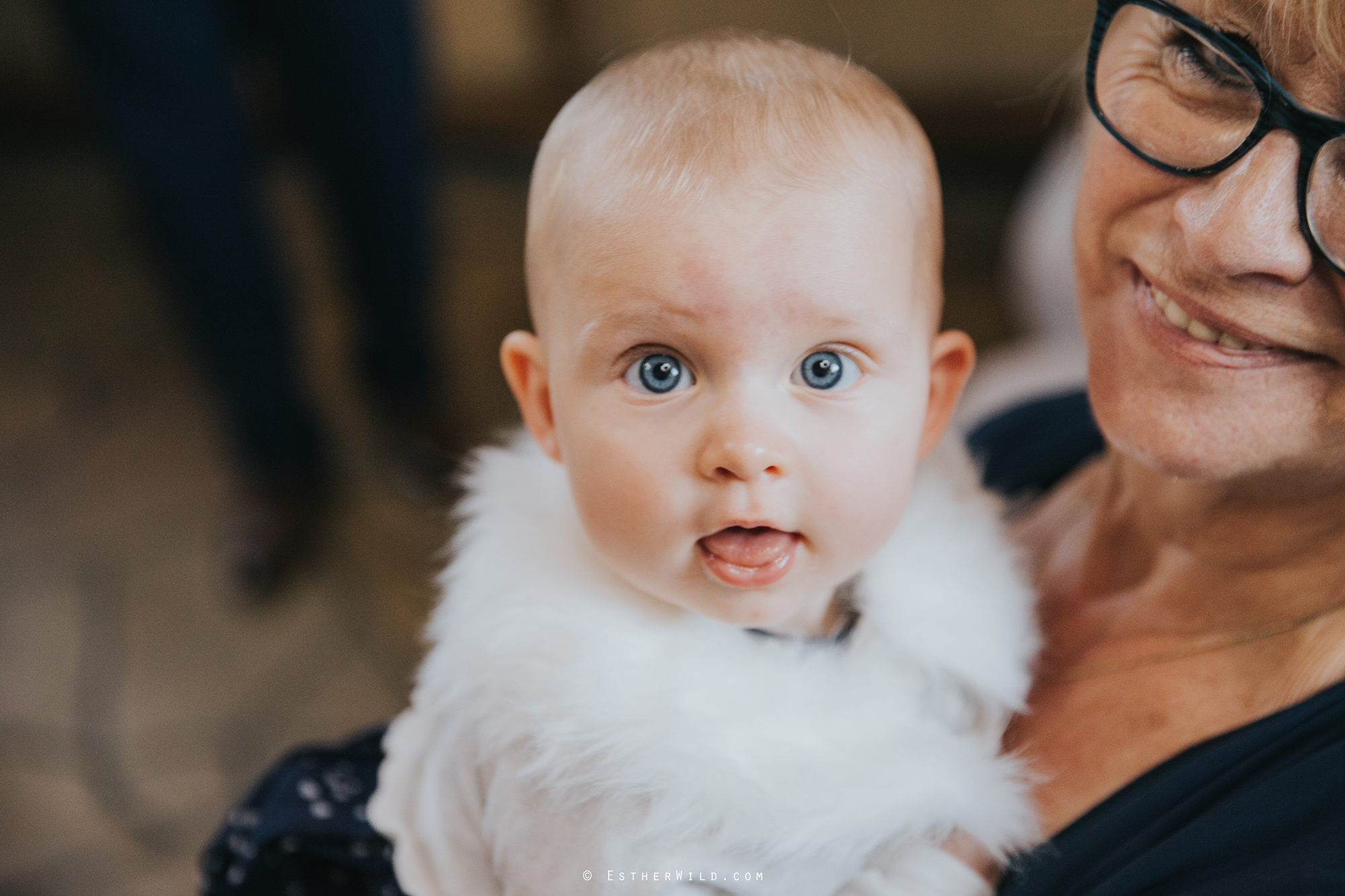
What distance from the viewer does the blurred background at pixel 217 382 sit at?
1.75 m

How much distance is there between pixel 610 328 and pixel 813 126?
7.5 inches

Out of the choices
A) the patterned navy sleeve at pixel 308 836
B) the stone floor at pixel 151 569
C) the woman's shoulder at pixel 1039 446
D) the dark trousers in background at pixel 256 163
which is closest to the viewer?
Result: the patterned navy sleeve at pixel 308 836

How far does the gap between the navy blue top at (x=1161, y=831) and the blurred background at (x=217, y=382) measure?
601 millimetres

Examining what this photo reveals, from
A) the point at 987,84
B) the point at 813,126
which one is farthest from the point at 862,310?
the point at 987,84

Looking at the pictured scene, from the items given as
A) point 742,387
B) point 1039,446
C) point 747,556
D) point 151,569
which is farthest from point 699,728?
point 151,569

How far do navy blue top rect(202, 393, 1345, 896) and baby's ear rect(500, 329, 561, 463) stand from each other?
39cm

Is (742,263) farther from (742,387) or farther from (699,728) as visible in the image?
(699,728)

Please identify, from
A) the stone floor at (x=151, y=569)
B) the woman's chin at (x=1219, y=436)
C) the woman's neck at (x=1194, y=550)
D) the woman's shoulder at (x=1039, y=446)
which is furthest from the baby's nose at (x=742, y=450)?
the stone floor at (x=151, y=569)

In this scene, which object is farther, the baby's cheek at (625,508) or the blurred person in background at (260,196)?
the blurred person in background at (260,196)

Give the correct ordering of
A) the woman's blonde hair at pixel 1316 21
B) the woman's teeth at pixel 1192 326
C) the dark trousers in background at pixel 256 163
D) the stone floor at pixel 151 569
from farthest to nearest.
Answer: the stone floor at pixel 151 569 → the dark trousers in background at pixel 256 163 → the woman's teeth at pixel 1192 326 → the woman's blonde hair at pixel 1316 21

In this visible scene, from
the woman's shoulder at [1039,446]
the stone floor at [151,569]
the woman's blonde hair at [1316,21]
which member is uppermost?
the woman's blonde hair at [1316,21]

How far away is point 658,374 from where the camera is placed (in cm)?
70

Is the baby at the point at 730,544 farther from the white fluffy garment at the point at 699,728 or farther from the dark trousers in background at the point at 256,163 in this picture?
the dark trousers in background at the point at 256,163

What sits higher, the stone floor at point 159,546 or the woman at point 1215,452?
the woman at point 1215,452
